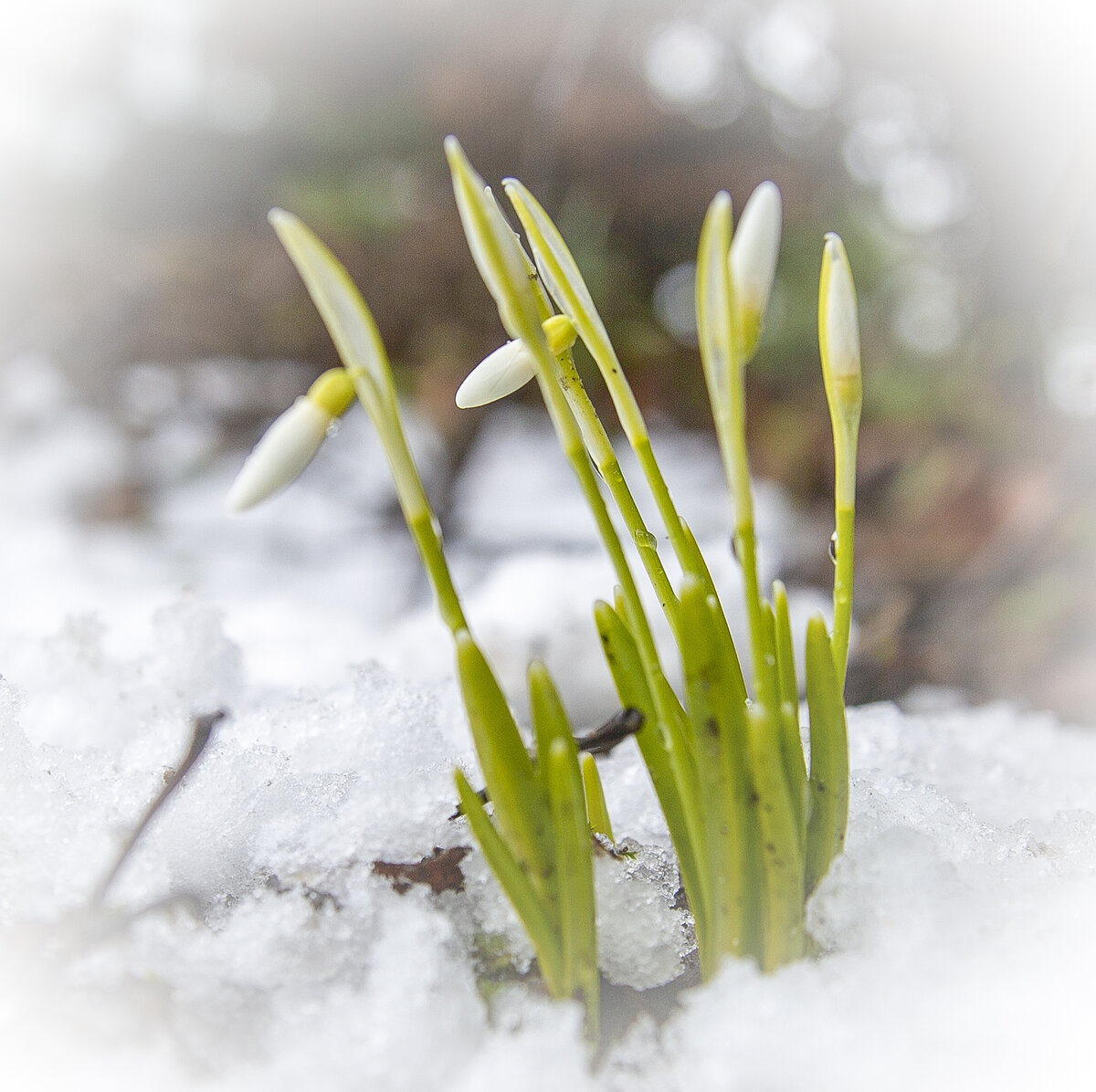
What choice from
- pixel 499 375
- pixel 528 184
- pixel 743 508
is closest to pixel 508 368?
pixel 499 375

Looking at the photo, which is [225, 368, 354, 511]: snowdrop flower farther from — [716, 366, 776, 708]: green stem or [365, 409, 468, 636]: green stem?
[716, 366, 776, 708]: green stem

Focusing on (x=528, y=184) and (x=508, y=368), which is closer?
(x=508, y=368)

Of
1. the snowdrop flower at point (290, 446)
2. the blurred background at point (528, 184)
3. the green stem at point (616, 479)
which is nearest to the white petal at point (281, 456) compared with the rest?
the snowdrop flower at point (290, 446)

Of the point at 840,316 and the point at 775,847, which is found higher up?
the point at 840,316

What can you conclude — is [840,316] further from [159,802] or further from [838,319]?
[159,802]

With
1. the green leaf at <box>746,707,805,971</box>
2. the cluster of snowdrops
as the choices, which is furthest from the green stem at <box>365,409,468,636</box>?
the green leaf at <box>746,707,805,971</box>

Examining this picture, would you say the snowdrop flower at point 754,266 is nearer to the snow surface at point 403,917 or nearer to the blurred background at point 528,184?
the snow surface at point 403,917

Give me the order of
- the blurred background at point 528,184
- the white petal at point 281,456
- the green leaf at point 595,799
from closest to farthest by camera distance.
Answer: the white petal at point 281,456
the green leaf at point 595,799
the blurred background at point 528,184
